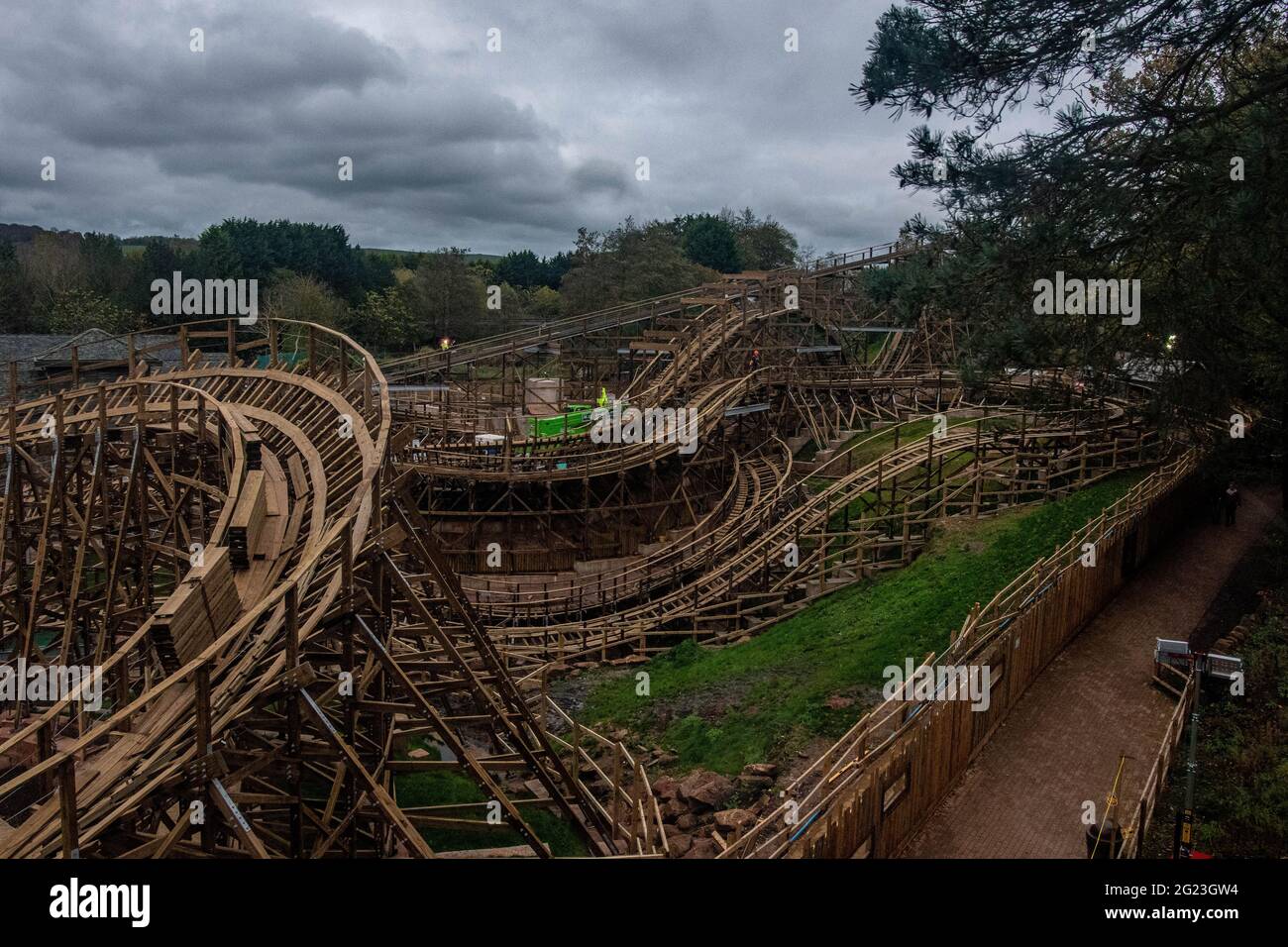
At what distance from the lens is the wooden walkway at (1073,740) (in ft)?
33.4

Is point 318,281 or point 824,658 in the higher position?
point 318,281

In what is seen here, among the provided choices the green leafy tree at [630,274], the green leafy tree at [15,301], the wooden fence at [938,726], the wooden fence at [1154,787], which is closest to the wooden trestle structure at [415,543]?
the wooden fence at [938,726]

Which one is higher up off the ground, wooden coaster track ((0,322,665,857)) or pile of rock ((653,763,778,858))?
wooden coaster track ((0,322,665,857))

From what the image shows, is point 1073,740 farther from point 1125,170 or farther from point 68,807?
point 68,807

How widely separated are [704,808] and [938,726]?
394 cm

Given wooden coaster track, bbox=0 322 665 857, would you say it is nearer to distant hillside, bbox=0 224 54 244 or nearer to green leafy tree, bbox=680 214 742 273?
green leafy tree, bbox=680 214 742 273

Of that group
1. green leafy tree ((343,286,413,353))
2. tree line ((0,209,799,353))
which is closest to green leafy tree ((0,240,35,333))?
tree line ((0,209,799,353))

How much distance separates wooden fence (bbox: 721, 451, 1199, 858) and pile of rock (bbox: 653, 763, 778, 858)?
537mm

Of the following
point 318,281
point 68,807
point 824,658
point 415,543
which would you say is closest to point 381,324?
point 318,281

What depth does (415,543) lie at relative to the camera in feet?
32.8

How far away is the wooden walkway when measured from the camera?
10188 mm

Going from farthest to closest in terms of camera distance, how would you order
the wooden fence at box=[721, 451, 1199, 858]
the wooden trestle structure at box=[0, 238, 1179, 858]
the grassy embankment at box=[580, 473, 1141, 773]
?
the grassy embankment at box=[580, 473, 1141, 773], the wooden fence at box=[721, 451, 1199, 858], the wooden trestle structure at box=[0, 238, 1179, 858]

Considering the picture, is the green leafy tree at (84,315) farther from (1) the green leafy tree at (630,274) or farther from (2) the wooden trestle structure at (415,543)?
(1) the green leafy tree at (630,274)
